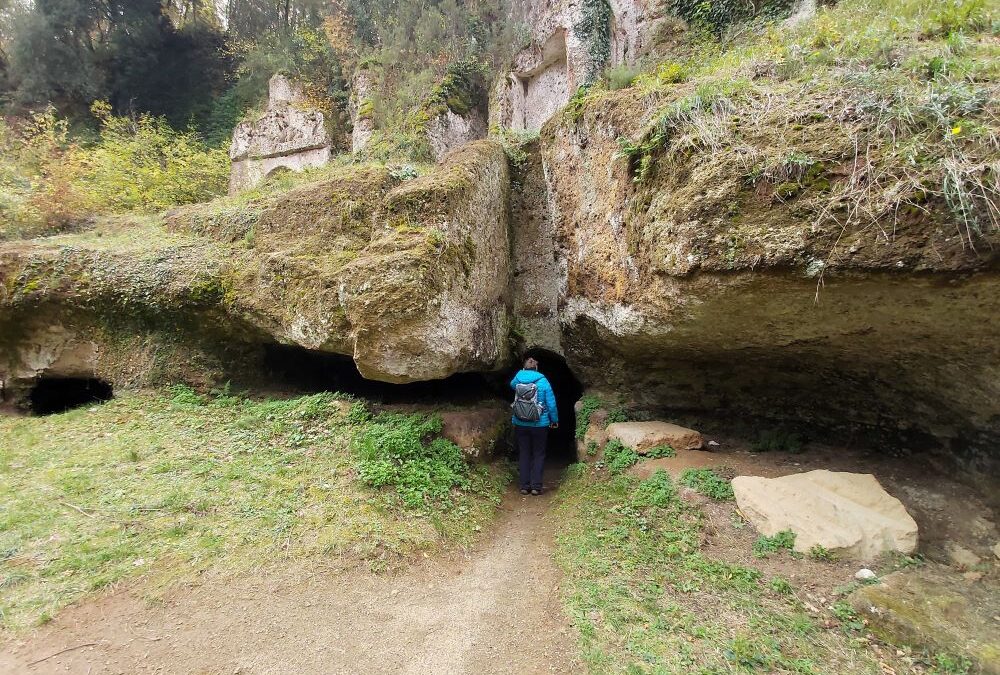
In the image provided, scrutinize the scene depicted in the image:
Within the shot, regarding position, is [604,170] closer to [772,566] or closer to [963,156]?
[963,156]

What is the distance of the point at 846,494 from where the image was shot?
421cm

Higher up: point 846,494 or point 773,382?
point 773,382

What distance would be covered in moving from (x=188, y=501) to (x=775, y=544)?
233 inches

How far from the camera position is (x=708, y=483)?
4.87 m

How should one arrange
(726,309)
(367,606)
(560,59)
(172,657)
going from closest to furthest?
(172,657), (367,606), (726,309), (560,59)

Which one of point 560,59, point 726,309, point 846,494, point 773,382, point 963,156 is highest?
point 560,59

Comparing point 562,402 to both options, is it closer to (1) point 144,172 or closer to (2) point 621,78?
(2) point 621,78

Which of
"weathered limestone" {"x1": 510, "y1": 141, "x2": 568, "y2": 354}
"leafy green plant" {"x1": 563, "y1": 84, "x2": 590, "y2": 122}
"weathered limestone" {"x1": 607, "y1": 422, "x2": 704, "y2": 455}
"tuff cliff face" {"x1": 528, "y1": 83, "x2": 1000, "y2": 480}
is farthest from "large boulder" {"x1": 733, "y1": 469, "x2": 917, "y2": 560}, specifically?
"leafy green plant" {"x1": 563, "y1": 84, "x2": 590, "y2": 122}

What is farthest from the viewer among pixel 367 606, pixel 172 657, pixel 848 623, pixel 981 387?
pixel 981 387

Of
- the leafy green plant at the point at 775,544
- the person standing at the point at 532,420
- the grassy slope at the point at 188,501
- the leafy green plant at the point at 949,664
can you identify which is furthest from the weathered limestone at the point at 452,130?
the leafy green plant at the point at 949,664

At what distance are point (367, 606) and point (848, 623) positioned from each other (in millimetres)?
3759

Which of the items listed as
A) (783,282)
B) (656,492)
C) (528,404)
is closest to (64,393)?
(528,404)

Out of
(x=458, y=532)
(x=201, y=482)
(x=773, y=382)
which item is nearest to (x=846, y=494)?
(x=773, y=382)

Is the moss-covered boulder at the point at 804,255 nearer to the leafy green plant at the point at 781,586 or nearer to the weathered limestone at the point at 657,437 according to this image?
the weathered limestone at the point at 657,437
